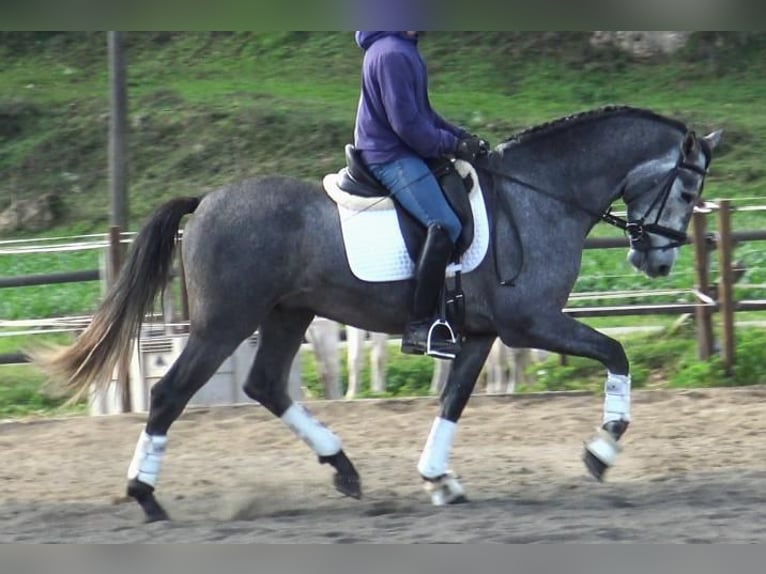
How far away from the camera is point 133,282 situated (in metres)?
6.84

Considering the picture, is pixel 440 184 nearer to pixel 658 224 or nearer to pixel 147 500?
pixel 658 224

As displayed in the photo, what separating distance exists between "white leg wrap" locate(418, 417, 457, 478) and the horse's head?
1.36 meters

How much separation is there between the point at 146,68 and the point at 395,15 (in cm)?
1869

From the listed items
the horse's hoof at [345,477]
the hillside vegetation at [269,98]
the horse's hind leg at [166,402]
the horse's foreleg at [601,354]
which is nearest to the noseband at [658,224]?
the horse's foreleg at [601,354]

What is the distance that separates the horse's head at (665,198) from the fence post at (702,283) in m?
3.58

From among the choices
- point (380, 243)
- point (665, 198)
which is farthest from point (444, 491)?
point (665, 198)

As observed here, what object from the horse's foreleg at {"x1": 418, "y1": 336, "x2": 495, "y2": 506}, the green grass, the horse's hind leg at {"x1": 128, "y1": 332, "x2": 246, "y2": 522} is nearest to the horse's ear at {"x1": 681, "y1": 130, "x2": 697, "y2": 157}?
the horse's foreleg at {"x1": 418, "y1": 336, "x2": 495, "y2": 506}

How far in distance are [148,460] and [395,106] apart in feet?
6.86

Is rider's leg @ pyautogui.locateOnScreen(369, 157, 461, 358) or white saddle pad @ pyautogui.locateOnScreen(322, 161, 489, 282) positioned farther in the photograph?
white saddle pad @ pyautogui.locateOnScreen(322, 161, 489, 282)

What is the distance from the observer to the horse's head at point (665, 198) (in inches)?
267

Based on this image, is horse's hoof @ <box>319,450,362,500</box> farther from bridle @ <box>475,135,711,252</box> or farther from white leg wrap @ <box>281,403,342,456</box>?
bridle @ <box>475,135,711,252</box>

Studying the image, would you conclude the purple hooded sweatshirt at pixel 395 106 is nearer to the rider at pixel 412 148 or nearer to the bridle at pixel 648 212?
the rider at pixel 412 148

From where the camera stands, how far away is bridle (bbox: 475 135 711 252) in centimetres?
675

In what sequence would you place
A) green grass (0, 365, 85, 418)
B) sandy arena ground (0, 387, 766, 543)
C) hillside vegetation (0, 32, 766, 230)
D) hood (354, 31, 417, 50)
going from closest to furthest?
sandy arena ground (0, 387, 766, 543) < hood (354, 31, 417, 50) < green grass (0, 365, 85, 418) < hillside vegetation (0, 32, 766, 230)
